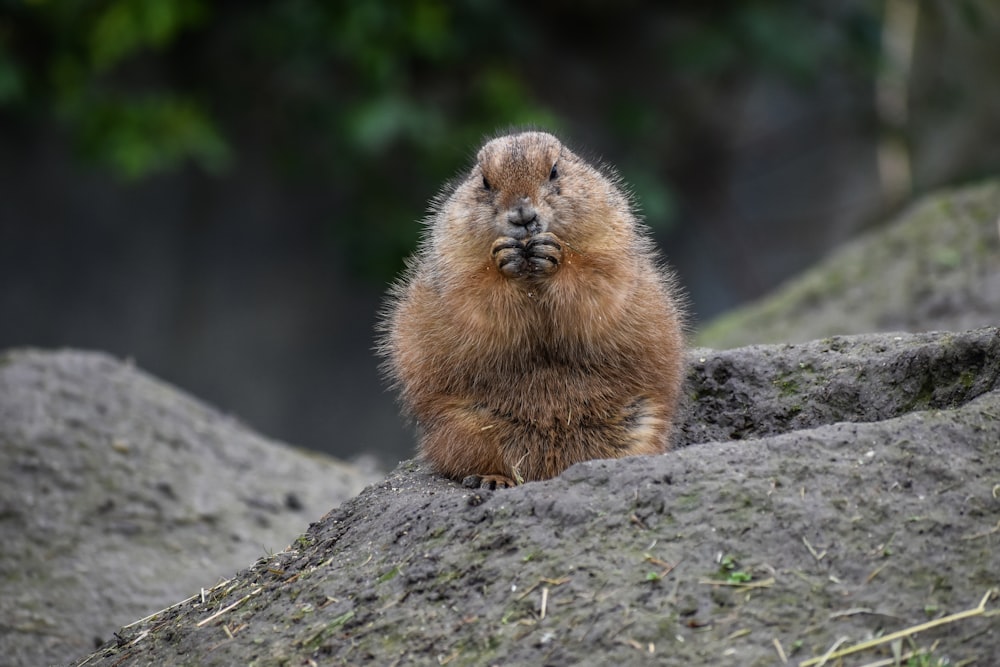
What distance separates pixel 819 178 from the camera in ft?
65.4

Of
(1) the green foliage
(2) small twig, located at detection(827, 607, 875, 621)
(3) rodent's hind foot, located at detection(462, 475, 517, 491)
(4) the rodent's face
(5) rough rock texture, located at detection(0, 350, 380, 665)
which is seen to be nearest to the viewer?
(2) small twig, located at detection(827, 607, 875, 621)

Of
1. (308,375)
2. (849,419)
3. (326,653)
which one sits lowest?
(326,653)

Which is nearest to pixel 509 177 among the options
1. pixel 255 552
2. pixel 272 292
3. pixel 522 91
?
pixel 255 552

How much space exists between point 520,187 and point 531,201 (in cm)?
10

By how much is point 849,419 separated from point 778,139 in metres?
14.8

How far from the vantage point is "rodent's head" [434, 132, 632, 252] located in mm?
5555

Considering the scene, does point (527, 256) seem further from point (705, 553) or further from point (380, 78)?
point (380, 78)

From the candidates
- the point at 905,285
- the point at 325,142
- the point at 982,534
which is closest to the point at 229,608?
the point at 982,534

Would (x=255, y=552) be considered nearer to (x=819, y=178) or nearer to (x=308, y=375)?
(x=308, y=375)

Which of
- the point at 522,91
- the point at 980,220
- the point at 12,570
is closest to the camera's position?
the point at 12,570

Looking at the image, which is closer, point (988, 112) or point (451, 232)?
point (451, 232)

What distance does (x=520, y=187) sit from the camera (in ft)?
18.5

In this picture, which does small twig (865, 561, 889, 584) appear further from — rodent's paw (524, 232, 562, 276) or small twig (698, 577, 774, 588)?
rodent's paw (524, 232, 562, 276)

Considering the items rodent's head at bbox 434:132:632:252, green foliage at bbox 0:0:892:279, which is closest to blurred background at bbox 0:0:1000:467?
green foliage at bbox 0:0:892:279
